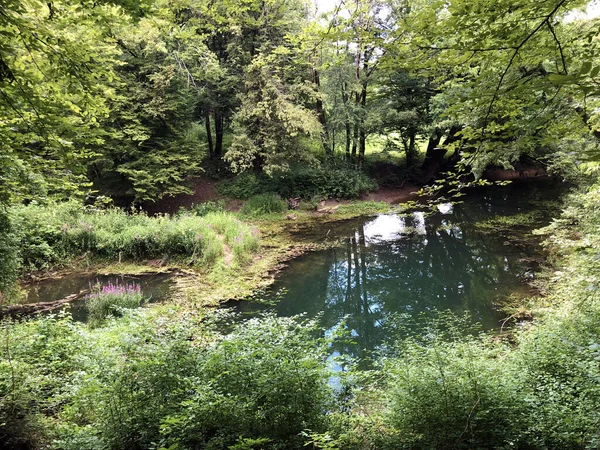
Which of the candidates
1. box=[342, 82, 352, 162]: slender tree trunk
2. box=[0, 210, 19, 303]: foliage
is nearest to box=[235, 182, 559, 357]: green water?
box=[0, 210, 19, 303]: foliage

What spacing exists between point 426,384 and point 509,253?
8865 millimetres

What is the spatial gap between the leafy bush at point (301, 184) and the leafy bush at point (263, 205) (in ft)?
2.64

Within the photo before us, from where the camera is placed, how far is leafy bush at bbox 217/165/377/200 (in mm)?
17438

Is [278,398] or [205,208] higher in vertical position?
[205,208]

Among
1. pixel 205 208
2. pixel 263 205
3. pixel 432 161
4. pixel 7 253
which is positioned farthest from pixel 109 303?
pixel 432 161

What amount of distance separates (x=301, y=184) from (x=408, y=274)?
9.35 m

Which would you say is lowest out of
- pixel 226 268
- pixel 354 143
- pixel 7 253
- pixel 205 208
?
pixel 226 268

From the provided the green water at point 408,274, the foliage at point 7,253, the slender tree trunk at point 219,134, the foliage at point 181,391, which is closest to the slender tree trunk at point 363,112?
the green water at point 408,274

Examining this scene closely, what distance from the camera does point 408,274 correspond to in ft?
32.9

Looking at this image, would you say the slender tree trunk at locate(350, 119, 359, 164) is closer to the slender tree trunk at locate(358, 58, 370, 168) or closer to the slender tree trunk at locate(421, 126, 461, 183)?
the slender tree trunk at locate(358, 58, 370, 168)

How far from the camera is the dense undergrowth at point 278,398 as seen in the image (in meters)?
2.75

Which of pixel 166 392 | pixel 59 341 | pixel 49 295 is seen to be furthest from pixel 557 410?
pixel 49 295

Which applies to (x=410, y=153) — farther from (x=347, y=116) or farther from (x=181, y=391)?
(x=181, y=391)

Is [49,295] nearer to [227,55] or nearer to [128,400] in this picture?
[128,400]
